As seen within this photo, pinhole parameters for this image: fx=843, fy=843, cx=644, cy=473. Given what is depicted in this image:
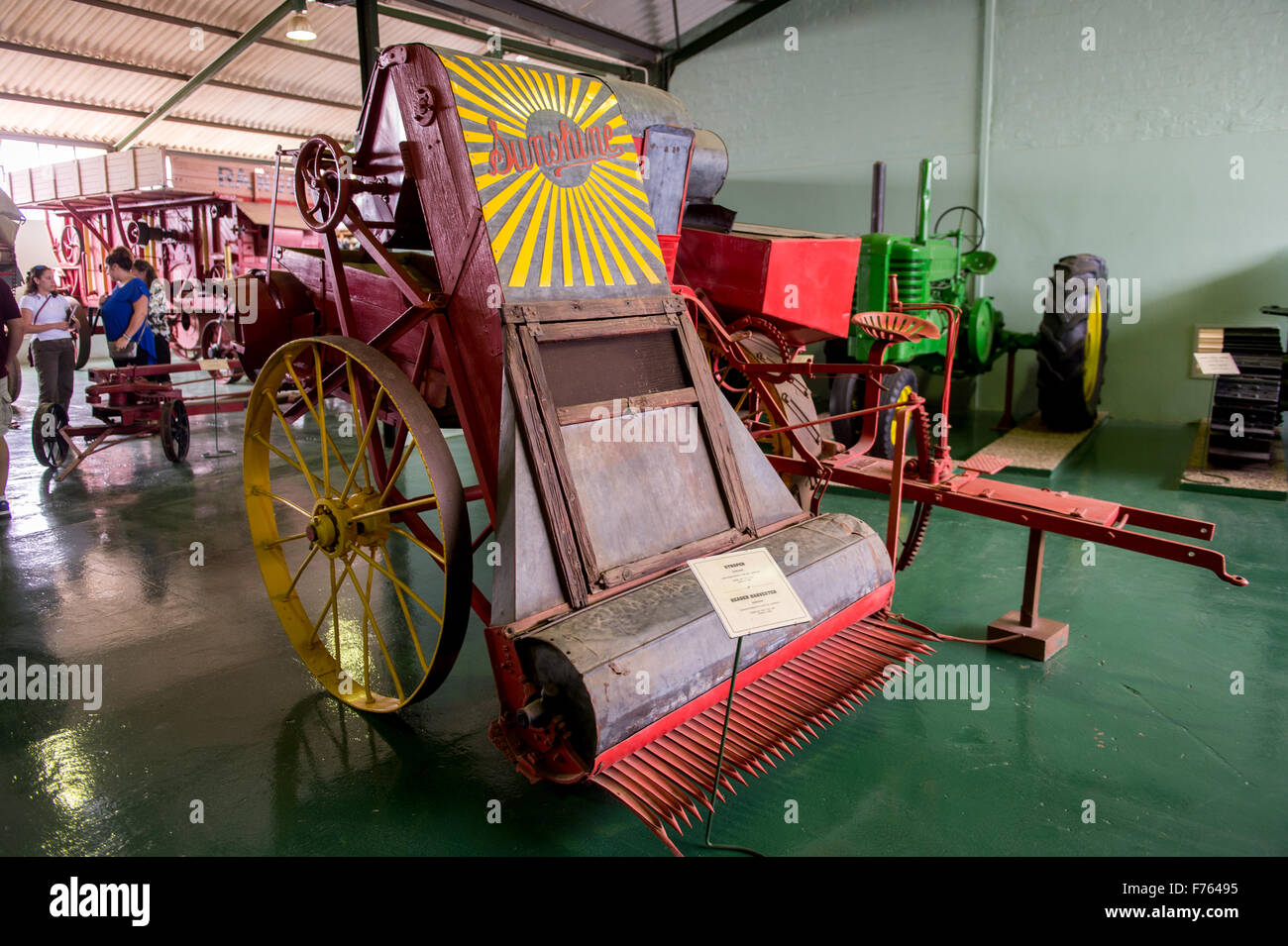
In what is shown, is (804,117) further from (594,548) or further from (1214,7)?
(594,548)

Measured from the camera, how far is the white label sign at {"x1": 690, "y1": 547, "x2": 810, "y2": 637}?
2.03 metres

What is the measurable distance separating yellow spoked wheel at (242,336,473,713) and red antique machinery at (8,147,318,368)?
6610 mm

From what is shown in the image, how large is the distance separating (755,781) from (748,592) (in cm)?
72

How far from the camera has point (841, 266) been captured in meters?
4.64

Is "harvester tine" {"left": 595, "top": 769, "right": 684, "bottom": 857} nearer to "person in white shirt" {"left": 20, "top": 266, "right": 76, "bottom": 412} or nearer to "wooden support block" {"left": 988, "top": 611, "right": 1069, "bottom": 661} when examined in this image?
"wooden support block" {"left": 988, "top": 611, "right": 1069, "bottom": 661}

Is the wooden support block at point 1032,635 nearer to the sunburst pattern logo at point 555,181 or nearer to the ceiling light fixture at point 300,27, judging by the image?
the sunburst pattern logo at point 555,181

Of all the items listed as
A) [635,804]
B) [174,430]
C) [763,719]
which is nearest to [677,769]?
[635,804]

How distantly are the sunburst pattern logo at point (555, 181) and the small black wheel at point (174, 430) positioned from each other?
5062 millimetres

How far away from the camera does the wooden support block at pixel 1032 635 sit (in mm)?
3191

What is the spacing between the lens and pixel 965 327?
727 cm

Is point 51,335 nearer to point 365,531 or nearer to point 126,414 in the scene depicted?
point 126,414

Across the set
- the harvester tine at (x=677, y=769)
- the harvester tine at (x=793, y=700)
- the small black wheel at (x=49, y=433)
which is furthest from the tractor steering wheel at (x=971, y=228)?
the small black wheel at (x=49, y=433)


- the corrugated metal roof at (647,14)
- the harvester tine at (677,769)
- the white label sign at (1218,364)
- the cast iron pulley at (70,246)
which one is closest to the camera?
the harvester tine at (677,769)

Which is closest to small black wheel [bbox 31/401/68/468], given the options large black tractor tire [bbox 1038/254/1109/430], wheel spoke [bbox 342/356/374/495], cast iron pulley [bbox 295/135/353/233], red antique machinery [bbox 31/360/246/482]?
red antique machinery [bbox 31/360/246/482]
